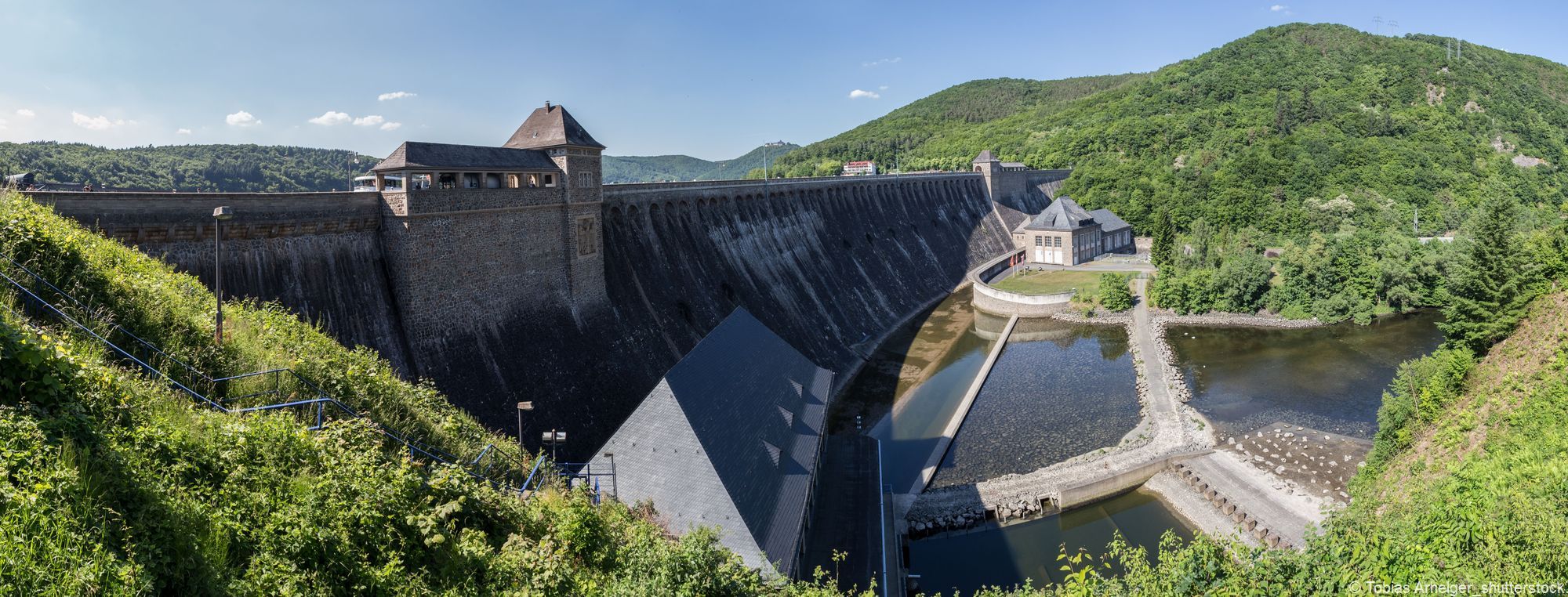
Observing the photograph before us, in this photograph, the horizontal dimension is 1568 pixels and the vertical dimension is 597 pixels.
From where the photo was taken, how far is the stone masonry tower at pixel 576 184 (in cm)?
3162

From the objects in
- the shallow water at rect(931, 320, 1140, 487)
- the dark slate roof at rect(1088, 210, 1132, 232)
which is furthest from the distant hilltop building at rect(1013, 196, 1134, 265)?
the shallow water at rect(931, 320, 1140, 487)

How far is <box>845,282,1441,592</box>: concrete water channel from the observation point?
25922 millimetres

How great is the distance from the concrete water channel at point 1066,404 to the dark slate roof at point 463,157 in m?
17.9

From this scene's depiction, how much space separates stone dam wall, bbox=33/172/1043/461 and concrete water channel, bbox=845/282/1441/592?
21.1 feet

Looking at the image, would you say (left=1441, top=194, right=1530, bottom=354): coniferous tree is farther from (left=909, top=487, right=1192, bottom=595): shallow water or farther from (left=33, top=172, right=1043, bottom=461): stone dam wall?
(left=33, top=172, right=1043, bottom=461): stone dam wall

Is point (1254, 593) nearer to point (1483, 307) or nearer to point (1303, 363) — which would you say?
point (1483, 307)

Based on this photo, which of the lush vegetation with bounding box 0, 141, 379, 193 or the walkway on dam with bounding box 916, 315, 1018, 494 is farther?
the lush vegetation with bounding box 0, 141, 379, 193

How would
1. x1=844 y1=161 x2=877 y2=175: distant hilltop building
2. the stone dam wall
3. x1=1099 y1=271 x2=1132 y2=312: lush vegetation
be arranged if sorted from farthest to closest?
x1=844 y1=161 x2=877 y2=175: distant hilltop building → x1=1099 y1=271 x2=1132 y2=312: lush vegetation → the stone dam wall

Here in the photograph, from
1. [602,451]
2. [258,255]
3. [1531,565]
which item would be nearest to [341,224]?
[258,255]

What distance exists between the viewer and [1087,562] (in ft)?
81.9

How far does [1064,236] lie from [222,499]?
76.0m

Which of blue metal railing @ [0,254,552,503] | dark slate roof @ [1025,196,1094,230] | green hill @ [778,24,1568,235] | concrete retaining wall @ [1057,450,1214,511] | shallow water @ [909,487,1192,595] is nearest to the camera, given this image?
blue metal railing @ [0,254,552,503]

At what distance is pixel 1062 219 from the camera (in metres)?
78.3

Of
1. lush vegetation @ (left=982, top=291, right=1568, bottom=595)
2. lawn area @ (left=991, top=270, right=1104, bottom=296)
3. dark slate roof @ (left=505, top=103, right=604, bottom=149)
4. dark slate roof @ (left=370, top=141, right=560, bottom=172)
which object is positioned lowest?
lush vegetation @ (left=982, top=291, right=1568, bottom=595)
